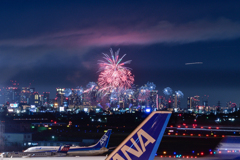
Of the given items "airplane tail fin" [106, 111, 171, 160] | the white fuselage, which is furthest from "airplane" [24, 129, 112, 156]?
"airplane tail fin" [106, 111, 171, 160]

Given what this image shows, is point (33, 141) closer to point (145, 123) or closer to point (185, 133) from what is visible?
point (185, 133)

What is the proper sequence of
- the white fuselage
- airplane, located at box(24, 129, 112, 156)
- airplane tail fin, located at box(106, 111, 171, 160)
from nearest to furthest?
airplane tail fin, located at box(106, 111, 171, 160), the white fuselage, airplane, located at box(24, 129, 112, 156)

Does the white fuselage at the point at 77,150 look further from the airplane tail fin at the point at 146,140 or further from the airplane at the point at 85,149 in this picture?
the airplane tail fin at the point at 146,140

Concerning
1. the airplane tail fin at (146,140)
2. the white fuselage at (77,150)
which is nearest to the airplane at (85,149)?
the white fuselage at (77,150)

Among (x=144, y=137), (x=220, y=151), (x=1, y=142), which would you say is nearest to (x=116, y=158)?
(x=144, y=137)

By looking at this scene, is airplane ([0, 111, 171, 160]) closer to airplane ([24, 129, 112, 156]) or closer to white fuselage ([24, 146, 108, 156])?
white fuselage ([24, 146, 108, 156])

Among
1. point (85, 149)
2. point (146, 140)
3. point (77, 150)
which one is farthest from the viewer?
point (85, 149)

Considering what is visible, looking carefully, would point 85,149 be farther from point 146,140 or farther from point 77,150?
point 146,140

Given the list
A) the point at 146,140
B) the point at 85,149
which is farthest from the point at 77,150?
the point at 146,140
